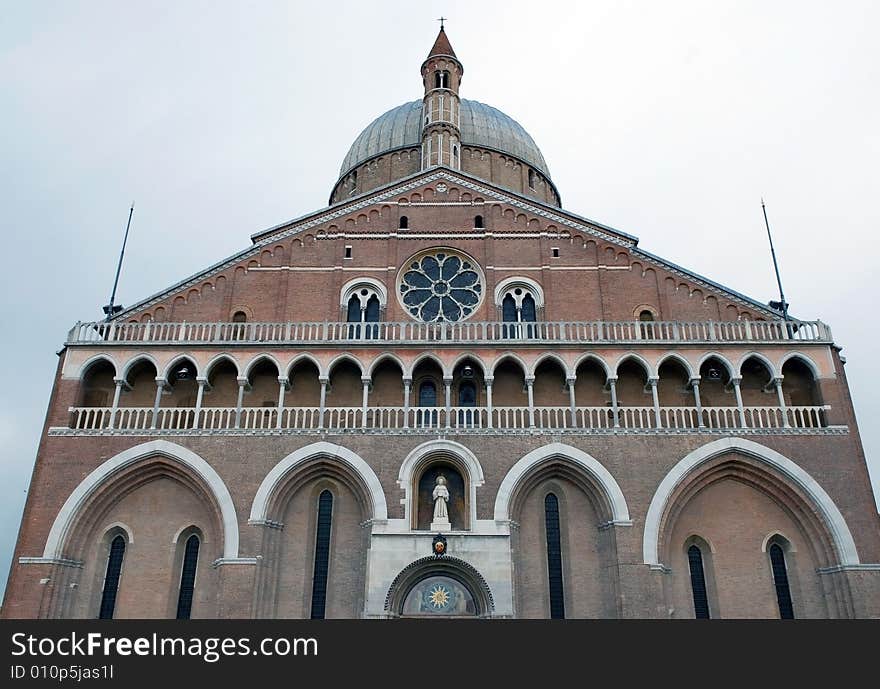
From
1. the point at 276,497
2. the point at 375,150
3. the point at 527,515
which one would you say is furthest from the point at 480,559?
the point at 375,150

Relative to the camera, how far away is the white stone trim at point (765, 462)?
21.2 meters

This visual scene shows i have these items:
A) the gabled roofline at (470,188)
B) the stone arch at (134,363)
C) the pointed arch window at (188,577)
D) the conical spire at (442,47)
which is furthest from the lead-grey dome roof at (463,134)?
the pointed arch window at (188,577)

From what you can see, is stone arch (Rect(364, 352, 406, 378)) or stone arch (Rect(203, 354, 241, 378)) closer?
stone arch (Rect(364, 352, 406, 378))

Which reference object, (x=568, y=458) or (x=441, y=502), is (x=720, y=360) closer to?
(x=568, y=458)

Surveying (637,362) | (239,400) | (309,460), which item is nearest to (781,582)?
(637,362)

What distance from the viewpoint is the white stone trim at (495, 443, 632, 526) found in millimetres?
21672

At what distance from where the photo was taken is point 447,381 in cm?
2328

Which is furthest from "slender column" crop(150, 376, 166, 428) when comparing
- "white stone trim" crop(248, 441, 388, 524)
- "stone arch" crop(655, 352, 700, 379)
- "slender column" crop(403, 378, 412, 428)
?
"stone arch" crop(655, 352, 700, 379)

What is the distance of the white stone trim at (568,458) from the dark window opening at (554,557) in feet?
4.69

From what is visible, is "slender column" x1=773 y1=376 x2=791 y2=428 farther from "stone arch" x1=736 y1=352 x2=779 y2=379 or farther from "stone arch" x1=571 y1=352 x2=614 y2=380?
"stone arch" x1=571 y1=352 x2=614 y2=380

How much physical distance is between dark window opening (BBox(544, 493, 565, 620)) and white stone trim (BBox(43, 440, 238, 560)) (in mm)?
8771
